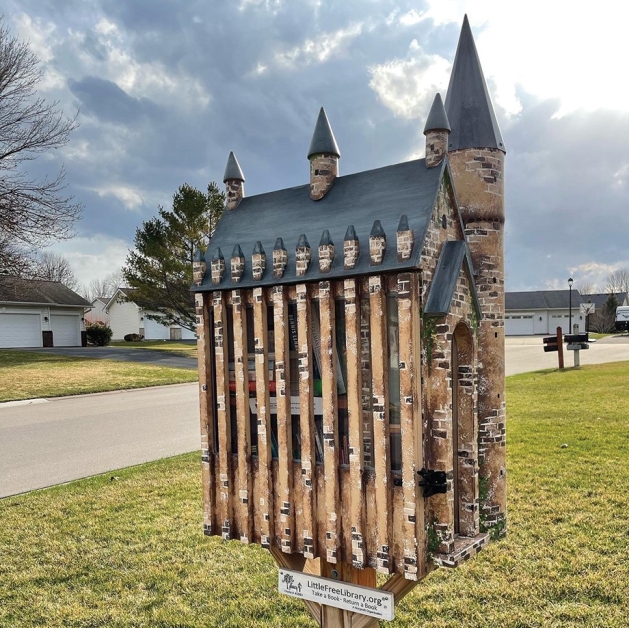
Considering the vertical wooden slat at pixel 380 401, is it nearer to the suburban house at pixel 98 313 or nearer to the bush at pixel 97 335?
the bush at pixel 97 335

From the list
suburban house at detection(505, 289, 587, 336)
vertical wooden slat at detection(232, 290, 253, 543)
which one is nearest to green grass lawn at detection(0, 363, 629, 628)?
vertical wooden slat at detection(232, 290, 253, 543)

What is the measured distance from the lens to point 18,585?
452 cm

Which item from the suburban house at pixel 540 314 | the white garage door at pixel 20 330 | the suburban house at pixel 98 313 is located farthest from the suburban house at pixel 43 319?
the suburban house at pixel 540 314

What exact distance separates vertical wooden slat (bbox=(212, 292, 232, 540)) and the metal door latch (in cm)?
95

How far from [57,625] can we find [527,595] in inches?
137

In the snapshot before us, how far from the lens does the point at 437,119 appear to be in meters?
2.30

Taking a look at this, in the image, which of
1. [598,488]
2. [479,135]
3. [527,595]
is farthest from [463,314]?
[598,488]

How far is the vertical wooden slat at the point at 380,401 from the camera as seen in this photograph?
7.02 feet

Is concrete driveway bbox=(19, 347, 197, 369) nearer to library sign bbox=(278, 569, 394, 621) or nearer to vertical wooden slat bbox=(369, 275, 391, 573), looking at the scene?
library sign bbox=(278, 569, 394, 621)

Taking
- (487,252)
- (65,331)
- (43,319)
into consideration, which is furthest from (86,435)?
(65,331)

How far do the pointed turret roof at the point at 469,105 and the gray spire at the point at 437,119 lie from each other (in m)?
0.26

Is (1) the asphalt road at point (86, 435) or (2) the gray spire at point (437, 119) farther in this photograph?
(1) the asphalt road at point (86, 435)

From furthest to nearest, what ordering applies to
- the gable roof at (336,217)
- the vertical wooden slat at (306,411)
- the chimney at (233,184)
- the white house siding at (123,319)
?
the white house siding at (123,319)
the chimney at (233,184)
the vertical wooden slat at (306,411)
the gable roof at (336,217)

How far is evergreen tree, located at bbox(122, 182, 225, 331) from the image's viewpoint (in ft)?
80.0
